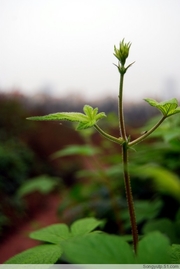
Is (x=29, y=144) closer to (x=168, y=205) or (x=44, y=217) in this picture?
(x=44, y=217)

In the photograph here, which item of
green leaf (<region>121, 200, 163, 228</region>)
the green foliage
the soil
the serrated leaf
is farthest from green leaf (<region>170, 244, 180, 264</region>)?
the soil

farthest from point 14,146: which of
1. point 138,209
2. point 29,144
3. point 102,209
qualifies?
point 138,209

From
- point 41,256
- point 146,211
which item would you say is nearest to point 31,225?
point 146,211

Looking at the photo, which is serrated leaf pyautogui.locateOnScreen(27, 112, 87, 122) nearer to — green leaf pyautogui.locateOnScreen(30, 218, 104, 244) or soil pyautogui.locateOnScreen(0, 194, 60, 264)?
green leaf pyautogui.locateOnScreen(30, 218, 104, 244)

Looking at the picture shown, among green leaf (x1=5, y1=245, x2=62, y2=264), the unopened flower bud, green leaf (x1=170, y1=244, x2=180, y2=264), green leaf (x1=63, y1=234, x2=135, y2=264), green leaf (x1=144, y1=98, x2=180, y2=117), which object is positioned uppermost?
the unopened flower bud

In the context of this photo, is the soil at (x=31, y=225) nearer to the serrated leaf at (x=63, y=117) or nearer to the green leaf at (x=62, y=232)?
the green leaf at (x=62, y=232)

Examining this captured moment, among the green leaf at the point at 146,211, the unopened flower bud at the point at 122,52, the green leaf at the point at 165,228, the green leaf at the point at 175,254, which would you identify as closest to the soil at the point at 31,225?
the green leaf at the point at 146,211

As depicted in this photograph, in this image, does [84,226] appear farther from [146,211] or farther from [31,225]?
[31,225]
